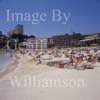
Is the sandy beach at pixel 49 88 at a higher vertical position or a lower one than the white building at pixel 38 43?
lower

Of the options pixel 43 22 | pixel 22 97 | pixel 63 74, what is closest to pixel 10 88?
pixel 22 97

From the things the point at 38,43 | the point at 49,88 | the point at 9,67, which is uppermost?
the point at 38,43

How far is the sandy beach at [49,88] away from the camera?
177 cm

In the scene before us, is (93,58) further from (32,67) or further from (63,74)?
(32,67)

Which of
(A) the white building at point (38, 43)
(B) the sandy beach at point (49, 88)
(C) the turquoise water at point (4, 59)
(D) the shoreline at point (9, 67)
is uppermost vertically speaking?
(A) the white building at point (38, 43)

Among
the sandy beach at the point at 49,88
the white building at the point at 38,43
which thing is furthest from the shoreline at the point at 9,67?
the white building at the point at 38,43

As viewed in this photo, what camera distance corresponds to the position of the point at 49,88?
1.79m

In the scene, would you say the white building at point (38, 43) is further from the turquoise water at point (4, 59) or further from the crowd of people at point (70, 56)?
the turquoise water at point (4, 59)

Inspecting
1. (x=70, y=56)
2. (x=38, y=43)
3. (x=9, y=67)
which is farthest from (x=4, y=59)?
(x=70, y=56)

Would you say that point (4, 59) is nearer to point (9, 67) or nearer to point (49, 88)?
point (9, 67)

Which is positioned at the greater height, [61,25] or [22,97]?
[61,25]

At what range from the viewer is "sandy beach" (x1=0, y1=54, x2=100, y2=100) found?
177 centimetres

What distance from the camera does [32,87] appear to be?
1.79 meters
